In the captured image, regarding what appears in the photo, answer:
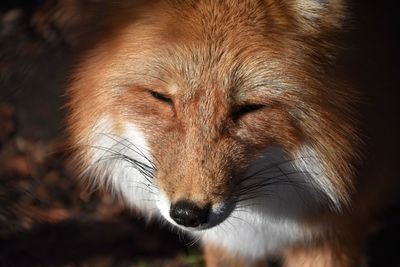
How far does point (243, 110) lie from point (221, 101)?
0.09 metres

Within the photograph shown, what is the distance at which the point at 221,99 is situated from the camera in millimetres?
2148

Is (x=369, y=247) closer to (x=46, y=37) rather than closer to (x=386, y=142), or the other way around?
(x=386, y=142)

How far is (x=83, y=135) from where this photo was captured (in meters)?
2.52

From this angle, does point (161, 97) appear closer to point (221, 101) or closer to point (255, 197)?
point (221, 101)

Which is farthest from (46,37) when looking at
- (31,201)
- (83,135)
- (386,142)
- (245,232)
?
(386,142)

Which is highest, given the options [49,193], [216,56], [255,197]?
[216,56]

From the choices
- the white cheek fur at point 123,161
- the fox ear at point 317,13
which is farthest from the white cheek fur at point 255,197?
the fox ear at point 317,13

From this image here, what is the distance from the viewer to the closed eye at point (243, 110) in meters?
2.18

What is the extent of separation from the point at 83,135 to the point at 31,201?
145 centimetres

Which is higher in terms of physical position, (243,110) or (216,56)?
(216,56)

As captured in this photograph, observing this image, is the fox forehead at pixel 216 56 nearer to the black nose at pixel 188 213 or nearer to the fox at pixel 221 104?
the fox at pixel 221 104

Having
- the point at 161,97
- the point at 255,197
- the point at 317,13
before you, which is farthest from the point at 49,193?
the point at 317,13

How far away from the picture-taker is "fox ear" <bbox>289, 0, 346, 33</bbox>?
225cm

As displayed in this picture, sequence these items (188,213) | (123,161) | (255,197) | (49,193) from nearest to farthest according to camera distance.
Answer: (188,213)
(255,197)
(123,161)
(49,193)
